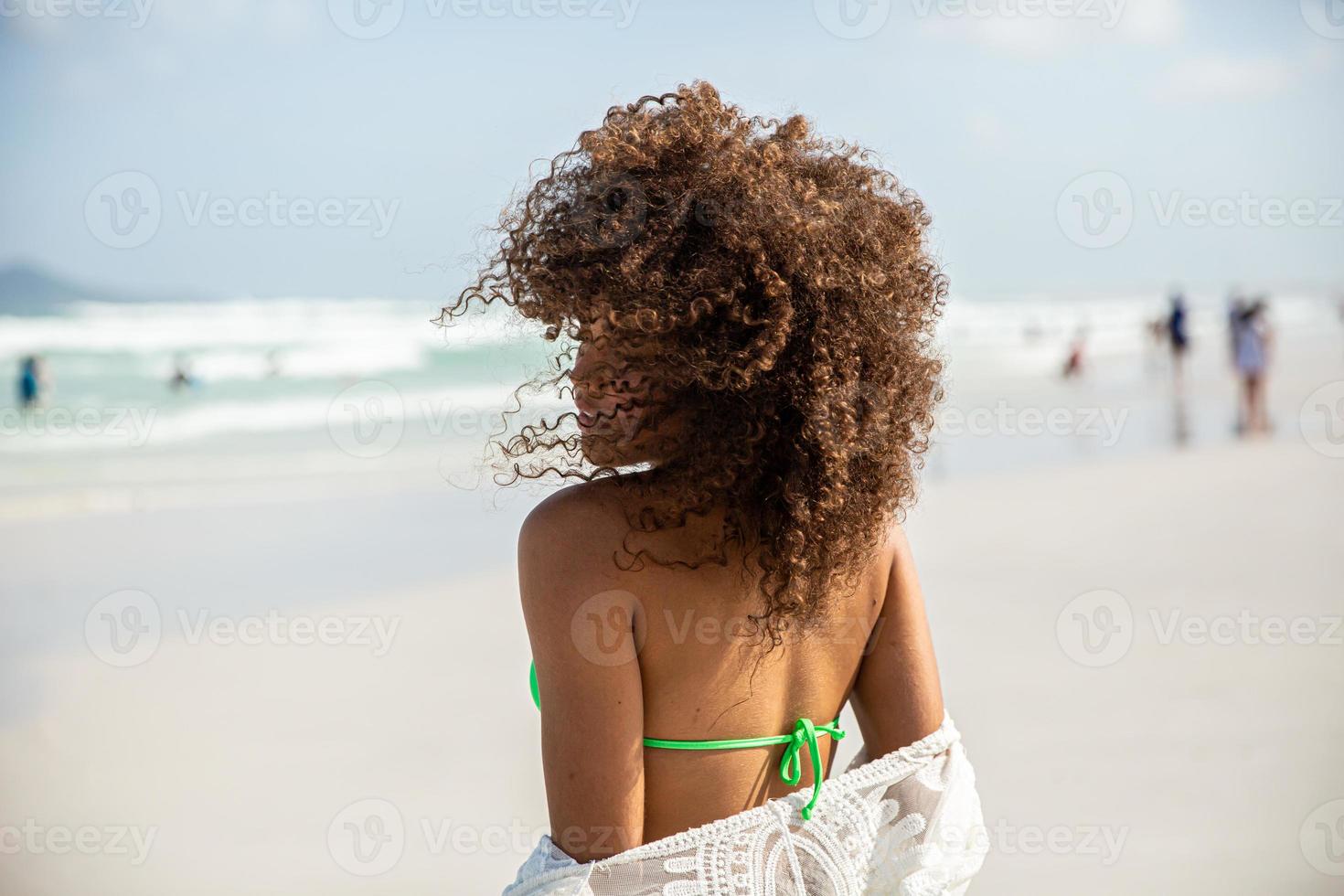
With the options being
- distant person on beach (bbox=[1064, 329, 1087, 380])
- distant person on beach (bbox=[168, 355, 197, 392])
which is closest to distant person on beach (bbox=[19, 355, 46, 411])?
distant person on beach (bbox=[168, 355, 197, 392])

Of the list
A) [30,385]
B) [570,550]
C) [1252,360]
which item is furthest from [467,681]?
[30,385]

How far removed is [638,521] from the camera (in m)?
1.39

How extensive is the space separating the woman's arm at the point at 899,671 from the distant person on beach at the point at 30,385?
54.4ft

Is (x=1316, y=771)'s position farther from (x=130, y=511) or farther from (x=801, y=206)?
(x=130, y=511)

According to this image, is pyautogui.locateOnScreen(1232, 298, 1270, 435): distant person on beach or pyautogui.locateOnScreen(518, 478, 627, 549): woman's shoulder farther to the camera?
pyautogui.locateOnScreen(1232, 298, 1270, 435): distant person on beach

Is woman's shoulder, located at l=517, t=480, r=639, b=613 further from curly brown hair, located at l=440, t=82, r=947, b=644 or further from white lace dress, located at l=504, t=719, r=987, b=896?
white lace dress, located at l=504, t=719, r=987, b=896

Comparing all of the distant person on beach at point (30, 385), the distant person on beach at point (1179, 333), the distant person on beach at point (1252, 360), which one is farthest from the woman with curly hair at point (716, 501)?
the distant person on beach at point (1179, 333)

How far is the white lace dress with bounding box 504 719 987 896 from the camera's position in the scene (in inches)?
56.5

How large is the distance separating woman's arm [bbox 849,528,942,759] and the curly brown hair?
0.54 feet

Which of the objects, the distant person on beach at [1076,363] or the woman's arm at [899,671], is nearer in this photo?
the woman's arm at [899,671]

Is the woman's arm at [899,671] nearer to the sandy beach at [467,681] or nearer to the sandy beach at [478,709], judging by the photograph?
the sandy beach at [467,681]

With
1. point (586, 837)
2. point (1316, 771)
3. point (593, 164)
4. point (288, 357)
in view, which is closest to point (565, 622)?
point (586, 837)

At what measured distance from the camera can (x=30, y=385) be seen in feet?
53.7

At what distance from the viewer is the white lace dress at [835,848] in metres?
1.43
